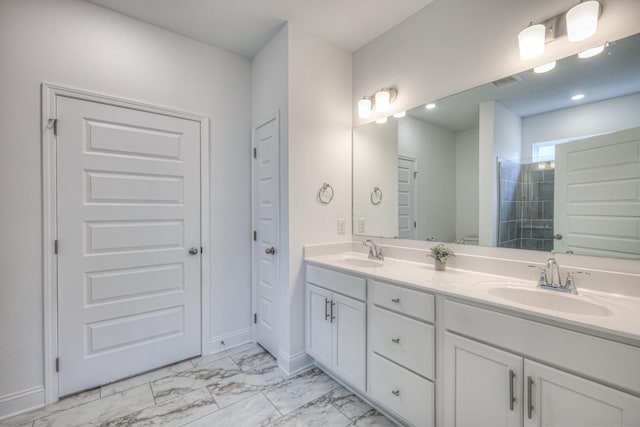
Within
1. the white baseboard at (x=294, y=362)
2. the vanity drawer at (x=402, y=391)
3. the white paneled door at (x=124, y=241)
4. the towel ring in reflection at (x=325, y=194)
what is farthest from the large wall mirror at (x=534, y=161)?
the white paneled door at (x=124, y=241)

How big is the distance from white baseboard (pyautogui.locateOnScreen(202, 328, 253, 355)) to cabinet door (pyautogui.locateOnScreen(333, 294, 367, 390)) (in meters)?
1.06

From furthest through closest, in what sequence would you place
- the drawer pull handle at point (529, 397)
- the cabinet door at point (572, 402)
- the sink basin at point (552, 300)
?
the sink basin at point (552, 300) → the drawer pull handle at point (529, 397) → the cabinet door at point (572, 402)

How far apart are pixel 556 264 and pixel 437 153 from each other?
3.30 ft

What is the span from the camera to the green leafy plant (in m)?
1.82

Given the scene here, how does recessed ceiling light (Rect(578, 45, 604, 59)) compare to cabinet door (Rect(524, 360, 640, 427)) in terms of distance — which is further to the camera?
recessed ceiling light (Rect(578, 45, 604, 59))

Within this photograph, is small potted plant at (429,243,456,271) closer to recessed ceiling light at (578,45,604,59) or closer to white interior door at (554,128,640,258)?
white interior door at (554,128,640,258)

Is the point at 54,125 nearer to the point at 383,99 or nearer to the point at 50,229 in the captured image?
the point at 50,229

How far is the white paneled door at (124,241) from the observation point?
1884 millimetres

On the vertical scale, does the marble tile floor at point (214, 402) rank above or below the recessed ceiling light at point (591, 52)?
below

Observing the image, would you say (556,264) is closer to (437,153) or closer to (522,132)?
(522,132)

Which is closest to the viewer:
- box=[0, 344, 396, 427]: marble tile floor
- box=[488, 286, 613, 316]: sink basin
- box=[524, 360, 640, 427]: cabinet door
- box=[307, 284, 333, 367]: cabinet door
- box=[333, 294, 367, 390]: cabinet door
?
box=[524, 360, 640, 427]: cabinet door

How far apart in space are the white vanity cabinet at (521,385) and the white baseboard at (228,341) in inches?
72.6

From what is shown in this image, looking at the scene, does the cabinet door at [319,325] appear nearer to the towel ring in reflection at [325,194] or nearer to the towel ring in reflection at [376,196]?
the towel ring in reflection at [325,194]

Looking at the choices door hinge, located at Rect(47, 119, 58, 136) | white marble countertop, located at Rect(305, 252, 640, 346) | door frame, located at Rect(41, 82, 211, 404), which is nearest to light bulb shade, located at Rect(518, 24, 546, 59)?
white marble countertop, located at Rect(305, 252, 640, 346)
